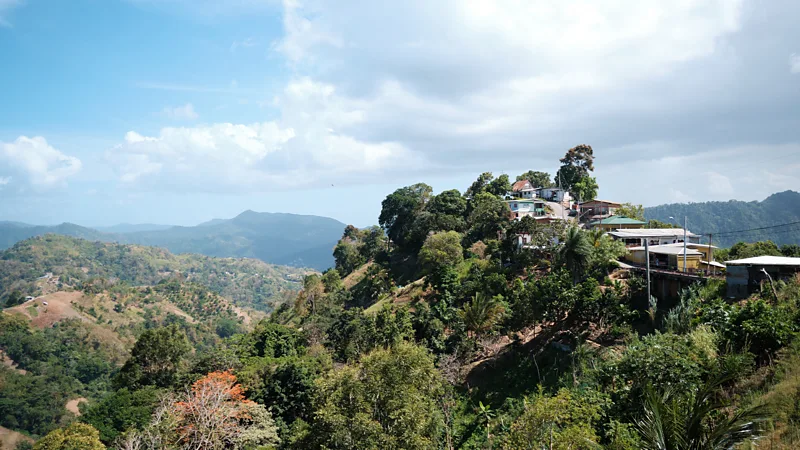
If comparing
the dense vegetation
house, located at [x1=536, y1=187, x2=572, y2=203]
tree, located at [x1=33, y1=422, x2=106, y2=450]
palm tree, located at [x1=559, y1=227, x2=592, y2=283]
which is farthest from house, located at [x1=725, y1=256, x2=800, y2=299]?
house, located at [x1=536, y1=187, x2=572, y2=203]

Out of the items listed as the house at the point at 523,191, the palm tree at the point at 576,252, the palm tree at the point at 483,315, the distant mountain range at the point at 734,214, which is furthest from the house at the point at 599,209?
the distant mountain range at the point at 734,214

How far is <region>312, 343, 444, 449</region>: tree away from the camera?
12.5 metres

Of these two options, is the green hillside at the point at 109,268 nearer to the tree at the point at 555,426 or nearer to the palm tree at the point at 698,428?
the tree at the point at 555,426

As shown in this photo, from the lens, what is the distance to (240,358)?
29.2m

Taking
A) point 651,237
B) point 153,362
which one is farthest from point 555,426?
point 153,362

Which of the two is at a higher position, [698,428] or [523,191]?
[523,191]

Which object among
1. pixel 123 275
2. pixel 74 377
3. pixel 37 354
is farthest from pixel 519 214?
pixel 123 275

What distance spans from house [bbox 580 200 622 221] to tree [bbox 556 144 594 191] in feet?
27.0

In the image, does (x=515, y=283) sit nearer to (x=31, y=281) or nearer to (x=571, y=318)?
(x=571, y=318)

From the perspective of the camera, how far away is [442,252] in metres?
35.1

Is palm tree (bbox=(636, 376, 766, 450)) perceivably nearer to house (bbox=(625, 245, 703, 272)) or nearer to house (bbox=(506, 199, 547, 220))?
house (bbox=(625, 245, 703, 272))

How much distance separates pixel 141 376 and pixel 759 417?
34.8 m

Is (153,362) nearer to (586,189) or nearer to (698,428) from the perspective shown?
(698,428)

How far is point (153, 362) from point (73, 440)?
11067 mm
